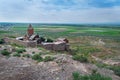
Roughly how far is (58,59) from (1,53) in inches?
168

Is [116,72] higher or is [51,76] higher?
[51,76]

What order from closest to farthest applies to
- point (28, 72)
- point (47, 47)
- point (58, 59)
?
point (28, 72)
point (58, 59)
point (47, 47)

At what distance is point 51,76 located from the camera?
10305mm

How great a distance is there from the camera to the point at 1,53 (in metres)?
15.1

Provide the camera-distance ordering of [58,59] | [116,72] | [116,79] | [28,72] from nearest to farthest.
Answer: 1. [28,72]
2. [116,79]
3. [58,59]
4. [116,72]

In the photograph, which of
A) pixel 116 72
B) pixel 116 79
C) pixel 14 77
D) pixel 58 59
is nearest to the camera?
pixel 14 77

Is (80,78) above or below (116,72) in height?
above

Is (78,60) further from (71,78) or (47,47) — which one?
(47,47)

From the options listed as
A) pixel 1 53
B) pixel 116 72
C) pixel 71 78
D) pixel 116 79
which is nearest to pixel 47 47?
pixel 1 53

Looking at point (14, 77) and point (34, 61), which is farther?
point (34, 61)

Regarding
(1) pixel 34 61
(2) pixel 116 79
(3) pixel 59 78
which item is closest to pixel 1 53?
(1) pixel 34 61

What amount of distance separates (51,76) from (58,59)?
329cm

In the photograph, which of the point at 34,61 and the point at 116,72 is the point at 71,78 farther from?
the point at 116,72

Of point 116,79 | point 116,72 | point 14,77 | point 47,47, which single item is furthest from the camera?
point 47,47
